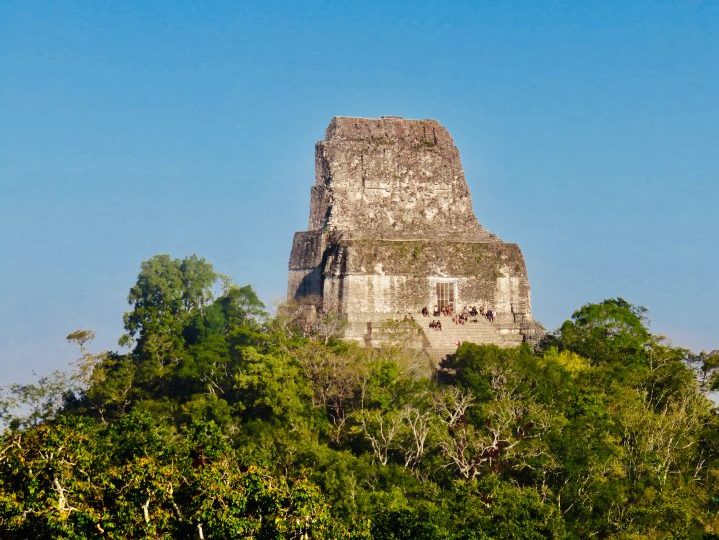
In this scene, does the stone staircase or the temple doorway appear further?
the temple doorway

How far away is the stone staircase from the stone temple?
0.04 meters

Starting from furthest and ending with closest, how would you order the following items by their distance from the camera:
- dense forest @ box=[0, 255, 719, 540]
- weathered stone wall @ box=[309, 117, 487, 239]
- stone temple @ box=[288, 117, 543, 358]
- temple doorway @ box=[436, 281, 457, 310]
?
weathered stone wall @ box=[309, 117, 487, 239] < temple doorway @ box=[436, 281, 457, 310] < stone temple @ box=[288, 117, 543, 358] < dense forest @ box=[0, 255, 719, 540]

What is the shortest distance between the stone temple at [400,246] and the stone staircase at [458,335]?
4cm

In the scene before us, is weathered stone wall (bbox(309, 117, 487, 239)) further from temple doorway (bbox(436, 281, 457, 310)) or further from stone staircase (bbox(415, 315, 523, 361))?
stone staircase (bbox(415, 315, 523, 361))

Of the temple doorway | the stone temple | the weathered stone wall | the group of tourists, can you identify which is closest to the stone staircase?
the stone temple

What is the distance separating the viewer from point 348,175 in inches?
1893

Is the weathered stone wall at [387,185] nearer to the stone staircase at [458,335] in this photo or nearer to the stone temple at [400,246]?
the stone temple at [400,246]

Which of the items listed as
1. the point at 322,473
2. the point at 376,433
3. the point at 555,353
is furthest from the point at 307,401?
the point at 555,353

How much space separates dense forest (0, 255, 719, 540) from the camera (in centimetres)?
2955

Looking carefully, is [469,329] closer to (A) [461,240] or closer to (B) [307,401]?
(A) [461,240]

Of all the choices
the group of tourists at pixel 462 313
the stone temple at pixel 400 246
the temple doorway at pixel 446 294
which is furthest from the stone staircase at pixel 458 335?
the temple doorway at pixel 446 294

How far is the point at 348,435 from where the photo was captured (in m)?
38.8

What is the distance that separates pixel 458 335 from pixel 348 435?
664 cm

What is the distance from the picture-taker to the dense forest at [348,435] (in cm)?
2955
